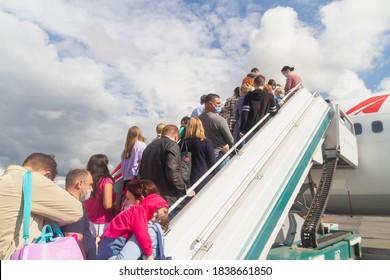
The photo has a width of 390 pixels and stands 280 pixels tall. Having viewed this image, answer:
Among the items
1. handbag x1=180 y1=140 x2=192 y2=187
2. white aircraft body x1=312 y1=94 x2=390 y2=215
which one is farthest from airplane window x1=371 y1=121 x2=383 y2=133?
handbag x1=180 y1=140 x2=192 y2=187

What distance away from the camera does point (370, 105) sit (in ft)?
24.1

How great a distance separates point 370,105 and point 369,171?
5.69 ft

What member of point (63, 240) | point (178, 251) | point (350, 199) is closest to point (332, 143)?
point (350, 199)

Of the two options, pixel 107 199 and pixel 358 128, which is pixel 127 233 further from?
Result: pixel 358 128

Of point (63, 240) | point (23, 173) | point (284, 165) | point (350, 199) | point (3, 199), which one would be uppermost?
point (350, 199)

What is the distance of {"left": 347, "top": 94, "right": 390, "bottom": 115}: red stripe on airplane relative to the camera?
23.7ft

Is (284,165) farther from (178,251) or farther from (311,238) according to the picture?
(178,251)

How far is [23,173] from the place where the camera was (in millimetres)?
2180

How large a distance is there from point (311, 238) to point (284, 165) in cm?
144

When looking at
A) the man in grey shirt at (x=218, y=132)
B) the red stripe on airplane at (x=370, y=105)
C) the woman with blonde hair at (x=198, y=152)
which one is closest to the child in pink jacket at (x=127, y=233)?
the woman with blonde hair at (x=198, y=152)

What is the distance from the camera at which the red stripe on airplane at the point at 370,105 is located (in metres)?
7.21

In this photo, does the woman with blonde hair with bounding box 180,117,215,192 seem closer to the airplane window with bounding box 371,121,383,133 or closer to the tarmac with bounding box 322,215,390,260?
the airplane window with bounding box 371,121,383,133

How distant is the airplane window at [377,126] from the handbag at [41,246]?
6.61 meters

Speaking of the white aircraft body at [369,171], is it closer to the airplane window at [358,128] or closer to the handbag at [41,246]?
the airplane window at [358,128]
